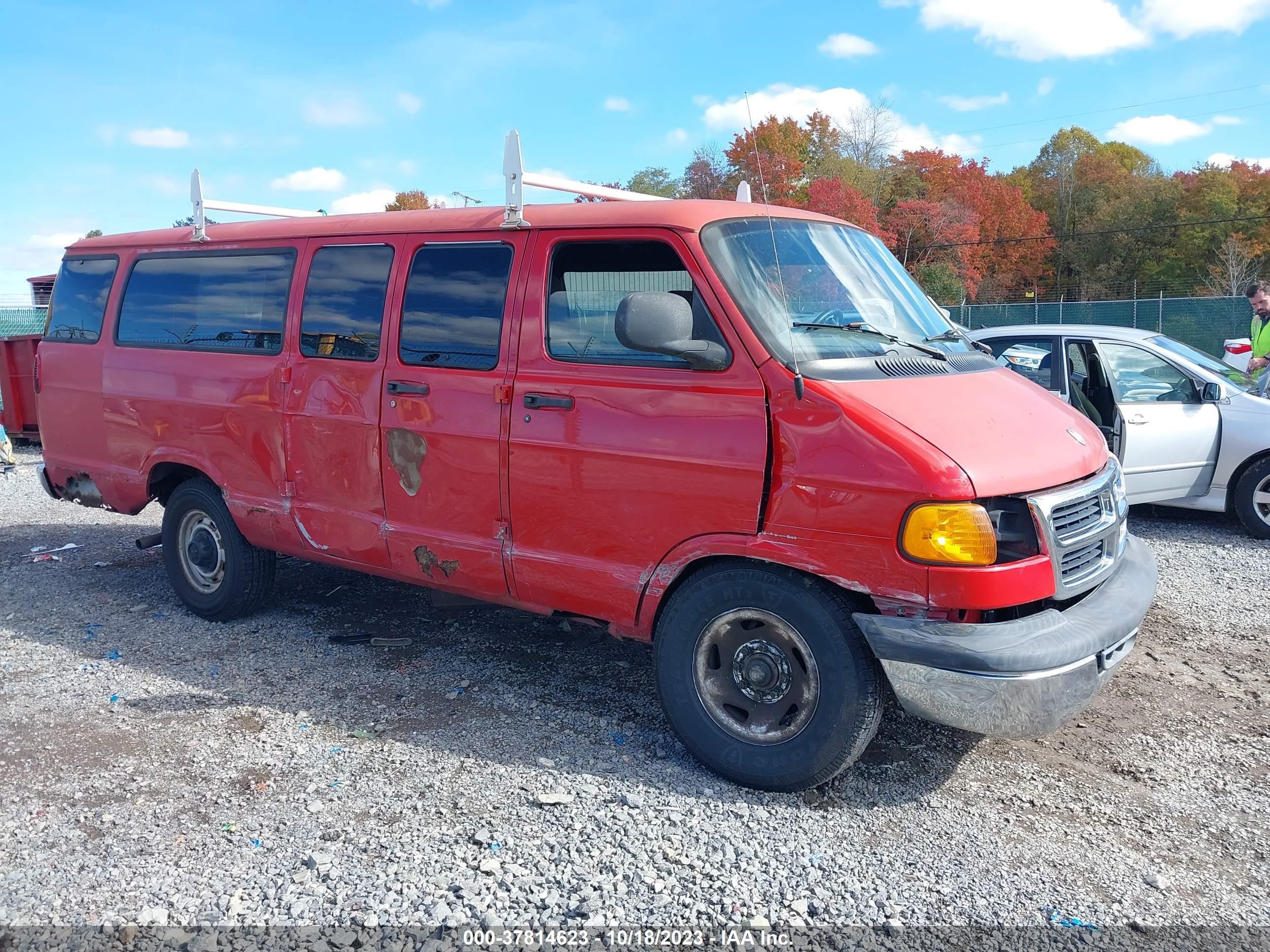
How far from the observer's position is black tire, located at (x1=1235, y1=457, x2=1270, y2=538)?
296 inches

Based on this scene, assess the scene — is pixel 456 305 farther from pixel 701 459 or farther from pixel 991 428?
pixel 991 428

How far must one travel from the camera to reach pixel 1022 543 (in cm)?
338

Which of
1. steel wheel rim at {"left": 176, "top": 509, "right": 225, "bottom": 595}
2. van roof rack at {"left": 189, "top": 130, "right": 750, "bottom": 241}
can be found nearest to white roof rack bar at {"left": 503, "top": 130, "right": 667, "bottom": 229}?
van roof rack at {"left": 189, "top": 130, "right": 750, "bottom": 241}

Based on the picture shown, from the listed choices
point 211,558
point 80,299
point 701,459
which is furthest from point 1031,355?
point 80,299

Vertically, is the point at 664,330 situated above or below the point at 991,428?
above

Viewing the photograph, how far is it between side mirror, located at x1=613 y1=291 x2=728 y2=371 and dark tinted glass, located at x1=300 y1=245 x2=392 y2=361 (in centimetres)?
165

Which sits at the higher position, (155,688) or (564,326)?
(564,326)

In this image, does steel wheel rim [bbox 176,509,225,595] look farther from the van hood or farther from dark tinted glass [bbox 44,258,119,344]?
the van hood

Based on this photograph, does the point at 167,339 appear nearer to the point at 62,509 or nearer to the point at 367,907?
the point at 367,907

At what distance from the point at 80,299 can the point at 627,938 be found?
220 inches

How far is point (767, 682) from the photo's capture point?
367 centimetres

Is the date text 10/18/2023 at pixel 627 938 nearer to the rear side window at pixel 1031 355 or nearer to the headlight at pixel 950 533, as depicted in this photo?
the headlight at pixel 950 533

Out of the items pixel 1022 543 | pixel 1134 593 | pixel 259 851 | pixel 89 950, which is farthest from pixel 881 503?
pixel 89 950

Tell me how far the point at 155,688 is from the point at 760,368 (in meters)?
3.45
